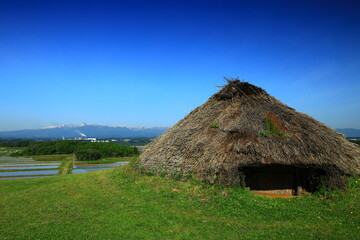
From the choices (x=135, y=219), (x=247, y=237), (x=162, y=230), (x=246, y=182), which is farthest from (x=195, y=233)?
(x=246, y=182)

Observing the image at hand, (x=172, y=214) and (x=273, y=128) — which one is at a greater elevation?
(x=273, y=128)

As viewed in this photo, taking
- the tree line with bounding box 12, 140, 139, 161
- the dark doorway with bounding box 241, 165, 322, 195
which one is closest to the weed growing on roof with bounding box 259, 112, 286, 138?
the dark doorway with bounding box 241, 165, 322, 195

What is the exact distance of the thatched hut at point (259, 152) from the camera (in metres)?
9.27

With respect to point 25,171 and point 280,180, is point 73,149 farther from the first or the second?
point 280,180

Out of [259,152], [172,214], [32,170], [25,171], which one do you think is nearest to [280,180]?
[259,152]

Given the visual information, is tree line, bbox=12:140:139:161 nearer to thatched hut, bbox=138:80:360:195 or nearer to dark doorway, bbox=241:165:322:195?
thatched hut, bbox=138:80:360:195

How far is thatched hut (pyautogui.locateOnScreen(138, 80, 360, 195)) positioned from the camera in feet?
30.4

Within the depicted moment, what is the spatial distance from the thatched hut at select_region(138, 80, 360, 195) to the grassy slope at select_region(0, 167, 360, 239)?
0.86 m

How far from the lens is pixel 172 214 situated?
7.36 metres

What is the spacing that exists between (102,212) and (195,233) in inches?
133

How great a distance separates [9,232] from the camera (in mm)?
6125

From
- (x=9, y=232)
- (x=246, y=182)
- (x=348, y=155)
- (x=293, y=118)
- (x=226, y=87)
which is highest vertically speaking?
(x=226, y=87)

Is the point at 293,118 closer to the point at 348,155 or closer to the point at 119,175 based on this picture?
the point at 348,155

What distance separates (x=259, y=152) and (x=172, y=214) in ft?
14.2
